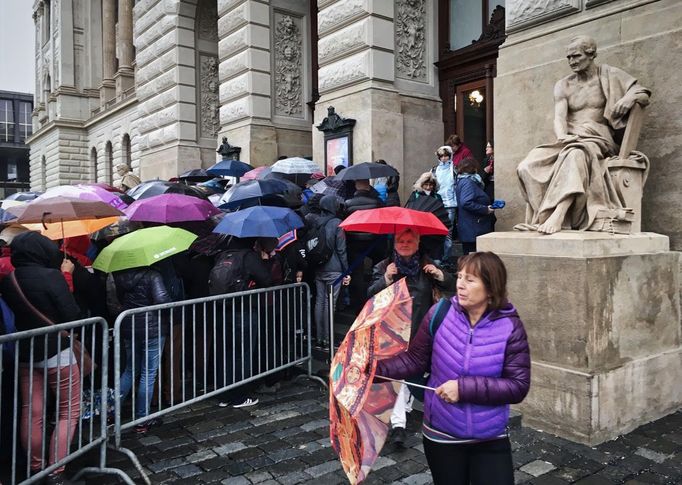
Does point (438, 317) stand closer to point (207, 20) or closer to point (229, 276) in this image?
point (229, 276)

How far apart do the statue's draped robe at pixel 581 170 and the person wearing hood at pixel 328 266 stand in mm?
2325

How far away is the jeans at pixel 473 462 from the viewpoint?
2.59 metres

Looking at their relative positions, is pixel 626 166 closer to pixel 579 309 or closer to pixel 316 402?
pixel 579 309

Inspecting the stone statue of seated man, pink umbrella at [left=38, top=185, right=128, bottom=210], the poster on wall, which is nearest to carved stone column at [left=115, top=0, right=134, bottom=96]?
the poster on wall

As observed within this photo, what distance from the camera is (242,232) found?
5.50m

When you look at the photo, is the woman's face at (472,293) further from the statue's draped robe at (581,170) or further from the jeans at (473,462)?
the statue's draped robe at (581,170)

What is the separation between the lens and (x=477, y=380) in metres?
2.50

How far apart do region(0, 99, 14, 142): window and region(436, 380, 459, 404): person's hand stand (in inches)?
2974

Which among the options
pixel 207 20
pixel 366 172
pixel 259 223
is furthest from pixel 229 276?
pixel 207 20

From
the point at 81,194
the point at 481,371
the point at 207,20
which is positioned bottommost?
the point at 481,371

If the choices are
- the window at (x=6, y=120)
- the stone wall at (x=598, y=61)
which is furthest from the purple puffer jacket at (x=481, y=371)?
the window at (x=6, y=120)

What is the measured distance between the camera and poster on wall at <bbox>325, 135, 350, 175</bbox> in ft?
35.4

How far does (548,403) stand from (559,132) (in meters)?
2.70

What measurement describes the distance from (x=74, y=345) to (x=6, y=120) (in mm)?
74817
